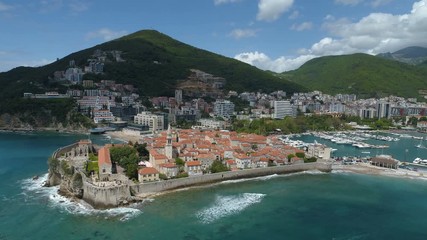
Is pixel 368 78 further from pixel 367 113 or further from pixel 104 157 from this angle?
pixel 104 157

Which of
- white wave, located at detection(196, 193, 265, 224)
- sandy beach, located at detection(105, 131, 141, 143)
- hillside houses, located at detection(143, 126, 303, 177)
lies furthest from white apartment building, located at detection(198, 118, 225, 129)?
white wave, located at detection(196, 193, 265, 224)

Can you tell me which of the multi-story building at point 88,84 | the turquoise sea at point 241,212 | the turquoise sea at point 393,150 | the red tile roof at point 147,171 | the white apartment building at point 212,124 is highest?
the multi-story building at point 88,84

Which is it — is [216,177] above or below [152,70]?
below

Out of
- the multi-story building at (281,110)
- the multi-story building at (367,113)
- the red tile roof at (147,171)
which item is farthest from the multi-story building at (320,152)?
the multi-story building at (367,113)

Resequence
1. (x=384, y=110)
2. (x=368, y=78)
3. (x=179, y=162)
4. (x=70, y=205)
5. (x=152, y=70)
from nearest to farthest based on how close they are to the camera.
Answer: (x=70, y=205) → (x=179, y=162) → (x=384, y=110) → (x=152, y=70) → (x=368, y=78)

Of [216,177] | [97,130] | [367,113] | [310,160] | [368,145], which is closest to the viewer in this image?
[216,177]

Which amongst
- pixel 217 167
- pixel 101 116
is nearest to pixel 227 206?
pixel 217 167

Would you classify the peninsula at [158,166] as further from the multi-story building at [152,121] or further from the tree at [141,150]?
the multi-story building at [152,121]
